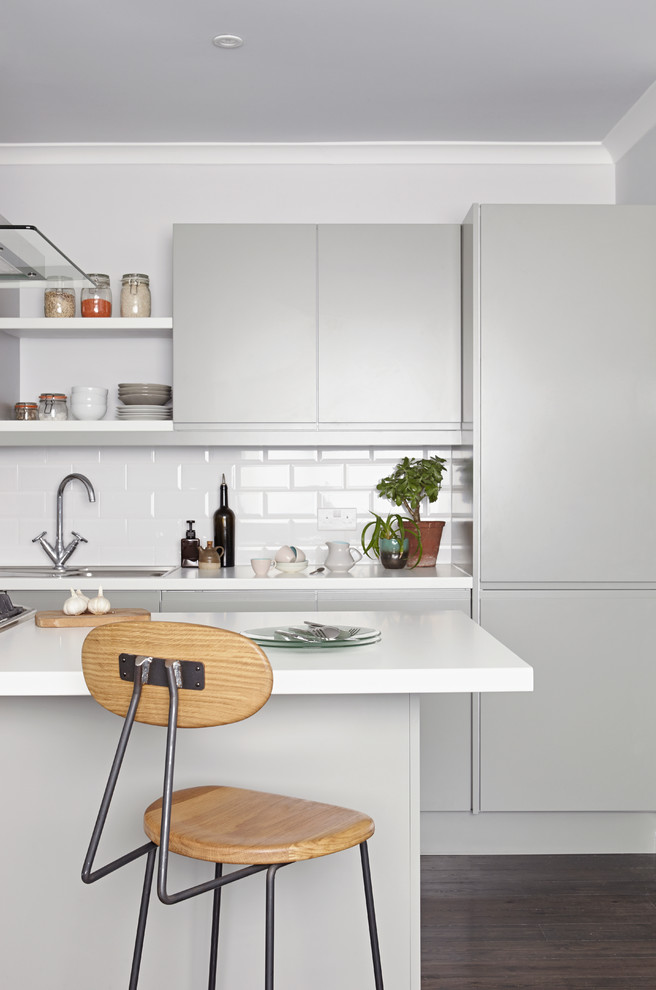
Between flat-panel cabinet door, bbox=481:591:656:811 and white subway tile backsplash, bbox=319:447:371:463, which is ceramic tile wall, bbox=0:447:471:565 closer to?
white subway tile backsplash, bbox=319:447:371:463

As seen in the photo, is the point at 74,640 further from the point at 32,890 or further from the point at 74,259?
the point at 74,259

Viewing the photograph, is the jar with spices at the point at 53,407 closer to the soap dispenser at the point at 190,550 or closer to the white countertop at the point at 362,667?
the soap dispenser at the point at 190,550

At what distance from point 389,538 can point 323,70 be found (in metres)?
1.76

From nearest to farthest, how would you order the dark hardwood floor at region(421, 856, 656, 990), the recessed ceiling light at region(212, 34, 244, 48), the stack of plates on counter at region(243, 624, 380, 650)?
the stack of plates on counter at region(243, 624, 380, 650) → the dark hardwood floor at region(421, 856, 656, 990) → the recessed ceiling light at region(212, 34, 244, 48)

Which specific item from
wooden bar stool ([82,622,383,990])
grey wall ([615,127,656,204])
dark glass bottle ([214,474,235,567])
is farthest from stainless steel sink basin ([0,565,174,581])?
grey wall ([615,127,656,204])

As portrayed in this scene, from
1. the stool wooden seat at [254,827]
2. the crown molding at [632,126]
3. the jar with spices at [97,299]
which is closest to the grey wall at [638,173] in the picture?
the crown molding at [632,126]

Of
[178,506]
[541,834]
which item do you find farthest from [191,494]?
[541,834]

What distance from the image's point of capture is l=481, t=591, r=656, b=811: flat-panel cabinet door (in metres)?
3.22

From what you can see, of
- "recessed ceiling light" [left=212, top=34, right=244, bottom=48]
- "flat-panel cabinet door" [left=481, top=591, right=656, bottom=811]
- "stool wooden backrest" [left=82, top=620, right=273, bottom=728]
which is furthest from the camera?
"flat-panel cabinet door" [left=481, top=591, right=656, bottom=811]

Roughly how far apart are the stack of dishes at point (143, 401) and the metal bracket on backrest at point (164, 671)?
218 centimetres

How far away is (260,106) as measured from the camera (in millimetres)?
3436

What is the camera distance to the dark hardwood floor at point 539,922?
241 centimetres

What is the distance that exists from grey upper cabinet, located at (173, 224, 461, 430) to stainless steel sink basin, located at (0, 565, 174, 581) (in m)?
0.65

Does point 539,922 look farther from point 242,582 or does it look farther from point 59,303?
point 59,303
